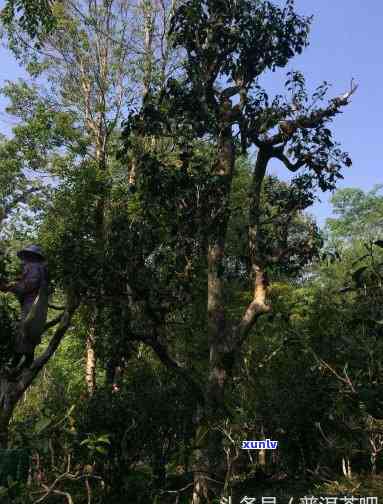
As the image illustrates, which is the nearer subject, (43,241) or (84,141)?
(43,241)

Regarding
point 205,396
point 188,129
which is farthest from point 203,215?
point 205,396

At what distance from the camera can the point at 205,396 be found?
7.68 metres

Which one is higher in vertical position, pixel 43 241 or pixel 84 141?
pixel 84 141

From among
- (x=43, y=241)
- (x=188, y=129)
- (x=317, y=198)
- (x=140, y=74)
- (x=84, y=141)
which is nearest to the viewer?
(x=188, y=129)

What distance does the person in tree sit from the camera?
5961 millimetres

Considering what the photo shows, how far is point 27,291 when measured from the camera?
6066 millimetres

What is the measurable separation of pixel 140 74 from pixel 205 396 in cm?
1161

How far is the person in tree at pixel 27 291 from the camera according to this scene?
235 inches

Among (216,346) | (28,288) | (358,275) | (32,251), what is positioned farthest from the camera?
(216,346)

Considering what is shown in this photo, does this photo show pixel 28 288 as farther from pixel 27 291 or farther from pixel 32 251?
pixel 32 251

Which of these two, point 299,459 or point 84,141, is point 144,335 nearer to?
point 299,459

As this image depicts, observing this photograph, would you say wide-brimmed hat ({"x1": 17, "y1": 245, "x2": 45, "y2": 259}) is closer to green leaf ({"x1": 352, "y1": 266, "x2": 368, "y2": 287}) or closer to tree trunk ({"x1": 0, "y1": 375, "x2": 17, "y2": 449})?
tree trunk ({"x1": 0, "y1": 375, "x2": 17, "y2": 449})

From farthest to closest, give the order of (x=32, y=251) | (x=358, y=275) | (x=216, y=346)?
(x=216, y=346)
(x=32, y=251)
(x=358, y=275)

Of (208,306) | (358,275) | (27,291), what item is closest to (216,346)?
(208,306)
